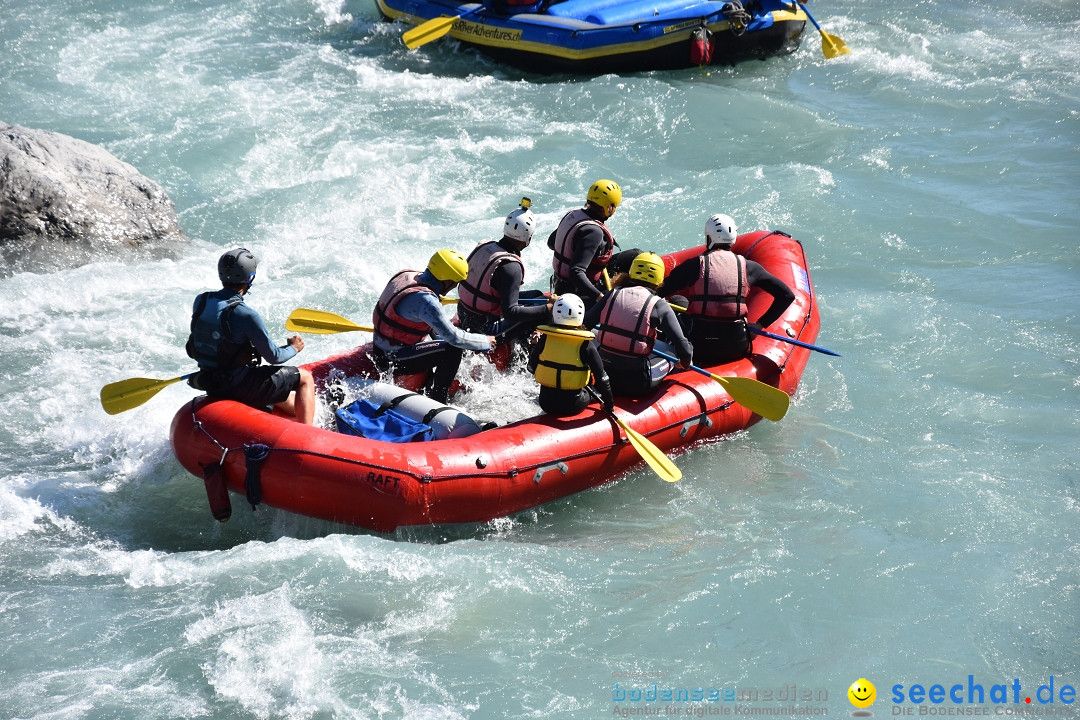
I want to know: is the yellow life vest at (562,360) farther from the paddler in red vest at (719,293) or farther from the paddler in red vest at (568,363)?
the paddler in red vest at (719,293)

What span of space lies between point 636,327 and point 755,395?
0.95 meters

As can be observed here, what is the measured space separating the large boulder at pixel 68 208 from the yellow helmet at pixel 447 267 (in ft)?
13.9

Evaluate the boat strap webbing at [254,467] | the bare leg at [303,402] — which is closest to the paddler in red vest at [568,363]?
the bare leg at [303,402]

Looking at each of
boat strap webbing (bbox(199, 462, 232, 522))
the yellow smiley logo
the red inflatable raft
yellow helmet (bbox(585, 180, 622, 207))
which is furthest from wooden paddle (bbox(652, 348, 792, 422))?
boat strap webbing (bbox(199, 462, 232, 522))

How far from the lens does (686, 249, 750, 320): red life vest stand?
6508 mm

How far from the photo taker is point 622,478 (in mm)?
6160

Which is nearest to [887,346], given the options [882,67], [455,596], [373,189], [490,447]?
[490,447]

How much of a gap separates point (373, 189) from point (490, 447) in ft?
19.1

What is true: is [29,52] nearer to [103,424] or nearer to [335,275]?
[335,275]

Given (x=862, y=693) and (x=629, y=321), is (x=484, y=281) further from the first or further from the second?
(x=862, y=693)

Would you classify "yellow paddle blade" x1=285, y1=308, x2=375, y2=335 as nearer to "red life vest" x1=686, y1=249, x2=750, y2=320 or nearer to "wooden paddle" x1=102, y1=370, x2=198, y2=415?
"wooden paddle" x1=102, y1=370, x2=198, y2=415

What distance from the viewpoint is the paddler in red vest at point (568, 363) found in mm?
5691

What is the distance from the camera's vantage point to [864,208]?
33.2 feet

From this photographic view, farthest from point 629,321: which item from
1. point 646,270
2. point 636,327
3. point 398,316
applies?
point 398,316
